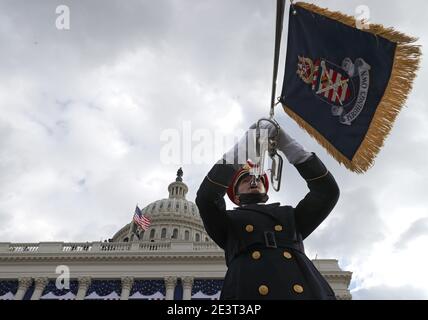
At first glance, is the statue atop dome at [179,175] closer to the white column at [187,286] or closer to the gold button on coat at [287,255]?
the white column at [187,286]

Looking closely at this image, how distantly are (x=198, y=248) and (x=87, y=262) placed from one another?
8415mm

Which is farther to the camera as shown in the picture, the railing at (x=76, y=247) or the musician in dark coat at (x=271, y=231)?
the railing at (x=76, y=247)

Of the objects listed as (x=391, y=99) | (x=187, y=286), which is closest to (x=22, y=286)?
(x=187, y=286)

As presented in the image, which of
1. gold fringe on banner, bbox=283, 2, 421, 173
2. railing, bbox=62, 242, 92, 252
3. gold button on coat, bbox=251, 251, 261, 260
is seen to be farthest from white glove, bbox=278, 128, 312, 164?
railing, bbox=62, 242, 92, 252

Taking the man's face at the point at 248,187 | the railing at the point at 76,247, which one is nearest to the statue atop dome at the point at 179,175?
the railing at the point at 76,247

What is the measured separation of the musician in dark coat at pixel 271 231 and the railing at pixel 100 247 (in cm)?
2755

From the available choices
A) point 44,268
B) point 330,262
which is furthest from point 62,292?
point 330,262

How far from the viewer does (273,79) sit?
390 cm

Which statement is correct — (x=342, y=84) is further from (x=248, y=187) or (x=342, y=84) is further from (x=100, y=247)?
(x=100, y=247)

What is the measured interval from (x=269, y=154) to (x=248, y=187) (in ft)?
1.47

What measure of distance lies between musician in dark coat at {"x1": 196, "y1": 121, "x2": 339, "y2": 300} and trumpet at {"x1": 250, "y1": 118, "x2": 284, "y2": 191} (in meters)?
0.07

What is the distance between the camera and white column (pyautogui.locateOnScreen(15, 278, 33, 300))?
28989 mm

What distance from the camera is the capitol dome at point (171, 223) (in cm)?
5869

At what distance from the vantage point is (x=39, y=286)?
95.8 feet
